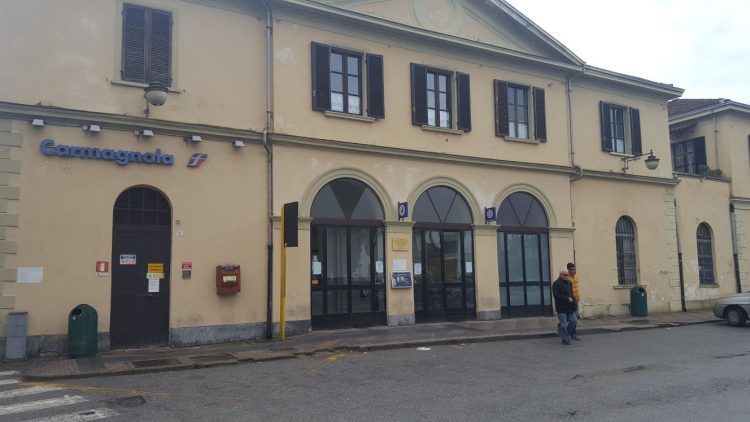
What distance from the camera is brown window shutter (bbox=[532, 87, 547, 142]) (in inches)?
717

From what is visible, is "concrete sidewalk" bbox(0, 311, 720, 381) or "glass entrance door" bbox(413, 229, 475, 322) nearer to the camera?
"concrete sidewalk" bbox(0, 311, 720, 381)

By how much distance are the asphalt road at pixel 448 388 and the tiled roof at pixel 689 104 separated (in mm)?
14757

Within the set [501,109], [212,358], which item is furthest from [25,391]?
[501,109]

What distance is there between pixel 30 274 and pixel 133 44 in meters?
5.15

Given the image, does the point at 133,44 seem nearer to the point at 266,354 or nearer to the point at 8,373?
the point at 8,373

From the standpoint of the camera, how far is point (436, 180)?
53.2ft

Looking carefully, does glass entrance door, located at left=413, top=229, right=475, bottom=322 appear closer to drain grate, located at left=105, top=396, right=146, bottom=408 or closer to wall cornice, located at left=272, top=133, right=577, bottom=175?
wall cornice, located at left=272, top=133, right=577, bottom=175

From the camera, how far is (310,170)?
46.8 feet

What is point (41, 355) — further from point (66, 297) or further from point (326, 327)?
point (326, 327)

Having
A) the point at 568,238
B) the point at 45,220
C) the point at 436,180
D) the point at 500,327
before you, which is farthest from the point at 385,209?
the point at 45,220

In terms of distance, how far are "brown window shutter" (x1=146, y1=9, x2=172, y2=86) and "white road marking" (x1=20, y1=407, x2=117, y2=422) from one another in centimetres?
764

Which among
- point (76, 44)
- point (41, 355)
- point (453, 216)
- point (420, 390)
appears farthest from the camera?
point (453, 216)

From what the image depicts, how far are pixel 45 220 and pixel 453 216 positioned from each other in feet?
33.2

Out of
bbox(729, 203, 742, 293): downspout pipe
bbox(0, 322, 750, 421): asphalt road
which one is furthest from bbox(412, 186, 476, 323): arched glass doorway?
bbox(729, 203, 742, 293): downspout pipe
